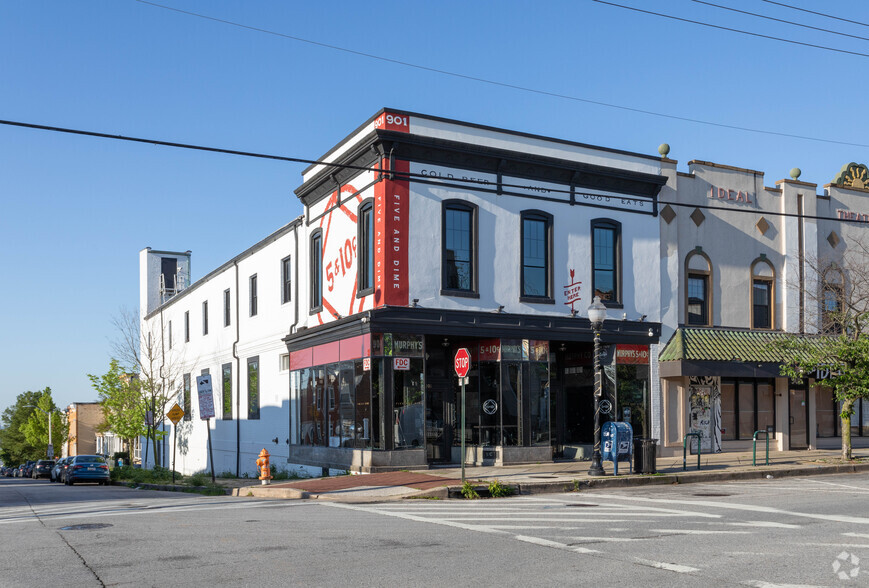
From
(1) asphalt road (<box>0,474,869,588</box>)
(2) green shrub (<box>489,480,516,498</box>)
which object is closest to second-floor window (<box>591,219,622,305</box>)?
(2) green shrub (<box>489,480,516,498</box>)

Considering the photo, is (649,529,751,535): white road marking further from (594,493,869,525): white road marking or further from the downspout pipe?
the downspout pipe

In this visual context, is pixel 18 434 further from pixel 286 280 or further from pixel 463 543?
pixel 463 543

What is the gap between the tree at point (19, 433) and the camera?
103 metres

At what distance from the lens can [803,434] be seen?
28.8 m

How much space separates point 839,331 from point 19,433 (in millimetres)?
103068

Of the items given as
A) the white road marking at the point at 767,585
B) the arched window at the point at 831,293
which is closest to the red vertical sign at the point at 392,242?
the white road marking at the point at 767,585

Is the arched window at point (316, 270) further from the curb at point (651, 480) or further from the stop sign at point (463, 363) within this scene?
the curb at point (651, 480)

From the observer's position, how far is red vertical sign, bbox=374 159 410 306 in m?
21.9

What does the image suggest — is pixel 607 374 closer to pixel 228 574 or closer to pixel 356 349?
pixel 356 349

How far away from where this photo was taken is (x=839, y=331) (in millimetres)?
29281

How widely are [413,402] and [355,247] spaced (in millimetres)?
4769

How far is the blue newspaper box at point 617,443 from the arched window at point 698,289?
324 inches

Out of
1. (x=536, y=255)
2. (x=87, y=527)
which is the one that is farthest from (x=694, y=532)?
(x=536, y=255)

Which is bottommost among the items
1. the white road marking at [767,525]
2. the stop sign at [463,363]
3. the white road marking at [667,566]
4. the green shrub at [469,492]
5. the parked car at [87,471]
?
the parked car at [87,471]
